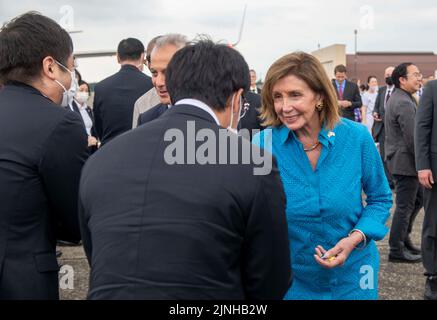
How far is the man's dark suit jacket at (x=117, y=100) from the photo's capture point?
5156 mm

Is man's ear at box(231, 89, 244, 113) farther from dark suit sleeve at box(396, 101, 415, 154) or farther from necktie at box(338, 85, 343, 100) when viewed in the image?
necktie at box(338, 85, 343, 100)

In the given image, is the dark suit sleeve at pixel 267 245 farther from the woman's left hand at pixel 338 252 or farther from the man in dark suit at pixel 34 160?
the man in dark suit at pixel 34 160

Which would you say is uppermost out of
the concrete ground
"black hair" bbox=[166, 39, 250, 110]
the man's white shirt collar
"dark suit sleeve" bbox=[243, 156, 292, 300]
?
"black hair" bbox=[166, 39, 250, 110]

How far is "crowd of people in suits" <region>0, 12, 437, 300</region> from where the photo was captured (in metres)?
1.54

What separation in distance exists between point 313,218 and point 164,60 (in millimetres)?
1455

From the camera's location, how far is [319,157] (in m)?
2.68

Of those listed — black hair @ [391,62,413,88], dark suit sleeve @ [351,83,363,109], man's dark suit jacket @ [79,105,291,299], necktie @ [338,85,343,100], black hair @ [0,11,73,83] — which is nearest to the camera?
man's dark suit jacket @ [79,105,291,299]

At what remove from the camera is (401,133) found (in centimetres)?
611

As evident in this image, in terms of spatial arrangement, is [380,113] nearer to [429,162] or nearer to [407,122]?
[407,122]

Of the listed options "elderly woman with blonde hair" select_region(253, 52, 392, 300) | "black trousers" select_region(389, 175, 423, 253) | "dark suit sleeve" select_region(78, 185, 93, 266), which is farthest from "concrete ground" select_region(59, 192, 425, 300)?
"dark suit sleeve" select_region(78, 185, 93, 266)

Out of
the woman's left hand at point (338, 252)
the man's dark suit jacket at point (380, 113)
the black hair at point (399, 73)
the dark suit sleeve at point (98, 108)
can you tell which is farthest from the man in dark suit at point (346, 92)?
the woman's left hand at point (338, 252)

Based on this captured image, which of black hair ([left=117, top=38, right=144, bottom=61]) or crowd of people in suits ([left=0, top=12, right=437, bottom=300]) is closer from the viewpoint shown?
crowd of people in suits ([left=0, top=12, right=437, bottom=300])
